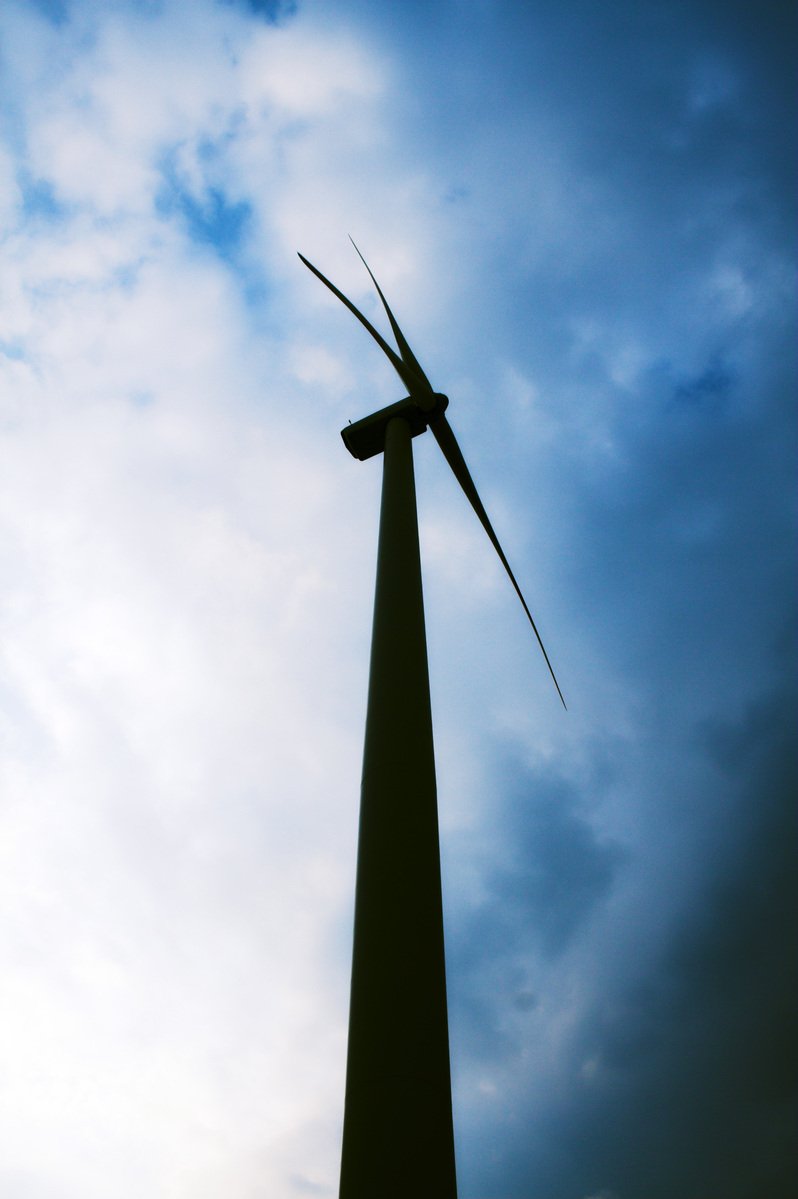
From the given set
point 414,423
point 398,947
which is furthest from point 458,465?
point 398,947

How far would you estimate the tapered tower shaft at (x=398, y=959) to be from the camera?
719 cm

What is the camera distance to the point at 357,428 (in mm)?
21422

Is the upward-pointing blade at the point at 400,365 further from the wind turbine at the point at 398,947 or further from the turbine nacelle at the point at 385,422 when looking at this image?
the wind turbine at the point at 398,947

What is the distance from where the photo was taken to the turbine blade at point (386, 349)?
21078 millimetres

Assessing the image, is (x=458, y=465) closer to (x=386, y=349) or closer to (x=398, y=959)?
(x=386, y=349)

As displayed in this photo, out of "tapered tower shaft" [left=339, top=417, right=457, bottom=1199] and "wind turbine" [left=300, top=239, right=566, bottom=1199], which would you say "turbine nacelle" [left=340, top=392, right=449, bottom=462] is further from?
"tapered tower shaft" [left=339, top=417, right=457, bottom=1199]

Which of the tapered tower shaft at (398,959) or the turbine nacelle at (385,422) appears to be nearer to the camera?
the tapered tower shaft at (398,959)

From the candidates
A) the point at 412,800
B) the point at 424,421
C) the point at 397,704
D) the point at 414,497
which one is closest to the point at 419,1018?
the point at 412,800

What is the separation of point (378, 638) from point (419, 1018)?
217 inches

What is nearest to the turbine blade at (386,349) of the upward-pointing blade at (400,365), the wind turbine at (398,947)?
the upward-pointing blade at (400,365)

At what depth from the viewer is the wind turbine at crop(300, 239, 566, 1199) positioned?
23.6 ft

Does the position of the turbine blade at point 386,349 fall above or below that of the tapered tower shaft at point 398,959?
above

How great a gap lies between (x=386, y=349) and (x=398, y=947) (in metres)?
19.6

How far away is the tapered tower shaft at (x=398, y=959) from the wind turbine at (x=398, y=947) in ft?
0.04
